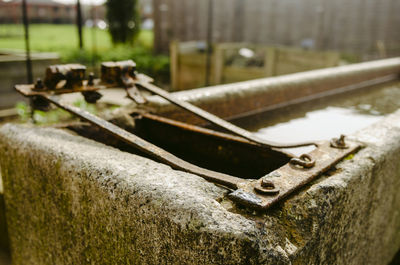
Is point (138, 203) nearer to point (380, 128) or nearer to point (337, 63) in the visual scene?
point (380, 128)

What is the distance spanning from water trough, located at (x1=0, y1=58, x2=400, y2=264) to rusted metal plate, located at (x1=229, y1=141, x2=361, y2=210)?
0.03 metres

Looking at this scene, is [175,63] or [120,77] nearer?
[120,77]

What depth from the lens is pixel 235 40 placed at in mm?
13773

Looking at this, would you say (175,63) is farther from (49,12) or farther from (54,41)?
(49,12)

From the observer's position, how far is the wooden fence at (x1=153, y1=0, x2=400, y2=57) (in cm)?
1109

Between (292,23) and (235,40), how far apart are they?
2213mm

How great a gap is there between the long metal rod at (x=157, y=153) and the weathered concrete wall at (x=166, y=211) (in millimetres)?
29

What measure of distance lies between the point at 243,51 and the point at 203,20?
18.9 ft

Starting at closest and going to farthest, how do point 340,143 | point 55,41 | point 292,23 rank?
point 340,143 < point 292,23 < point 55,41

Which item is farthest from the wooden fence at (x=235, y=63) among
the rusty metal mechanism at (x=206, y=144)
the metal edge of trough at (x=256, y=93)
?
the rusty metal mechanism at (x=206, y=144)

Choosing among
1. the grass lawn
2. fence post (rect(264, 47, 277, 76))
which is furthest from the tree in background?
fence post (rect(264, 47, 277, 76))

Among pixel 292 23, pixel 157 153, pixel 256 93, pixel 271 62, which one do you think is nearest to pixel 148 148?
pixel 157 153

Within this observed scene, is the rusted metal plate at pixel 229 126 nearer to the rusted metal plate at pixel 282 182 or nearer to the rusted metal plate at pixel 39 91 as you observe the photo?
the rusted metal plate at pixel 282 182

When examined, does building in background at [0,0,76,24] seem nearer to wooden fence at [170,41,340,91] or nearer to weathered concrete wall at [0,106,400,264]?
wooden fence at [170,41,340,91]
